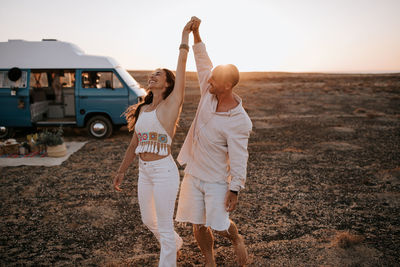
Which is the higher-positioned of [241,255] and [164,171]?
[164,171]

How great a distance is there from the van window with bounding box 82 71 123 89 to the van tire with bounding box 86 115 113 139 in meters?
0.96

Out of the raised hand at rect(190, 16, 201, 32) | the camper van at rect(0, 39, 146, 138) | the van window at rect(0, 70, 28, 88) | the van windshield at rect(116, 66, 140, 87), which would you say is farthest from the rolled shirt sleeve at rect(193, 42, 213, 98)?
the van window at rect(0, 70, 28, 88)

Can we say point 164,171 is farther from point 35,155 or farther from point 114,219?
point 35,155

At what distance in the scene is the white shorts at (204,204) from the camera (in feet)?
8.52

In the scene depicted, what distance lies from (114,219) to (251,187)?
2.60m

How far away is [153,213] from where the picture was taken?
2691mm

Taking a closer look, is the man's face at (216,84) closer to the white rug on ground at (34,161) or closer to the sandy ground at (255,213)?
the sandy ground at (255,213)

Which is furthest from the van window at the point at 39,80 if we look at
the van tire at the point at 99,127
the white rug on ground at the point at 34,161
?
the white rug on ground at the point at 34,161

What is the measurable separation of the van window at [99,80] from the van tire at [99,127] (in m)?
0.96

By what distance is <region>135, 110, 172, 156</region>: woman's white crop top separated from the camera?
98.9 inches

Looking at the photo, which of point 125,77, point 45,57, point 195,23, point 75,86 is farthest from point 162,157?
point 45,57

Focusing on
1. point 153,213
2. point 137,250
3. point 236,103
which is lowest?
point 137,250

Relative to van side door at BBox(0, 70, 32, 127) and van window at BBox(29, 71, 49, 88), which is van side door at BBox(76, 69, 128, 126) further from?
van window at BBox(29, 71, 49, 88)

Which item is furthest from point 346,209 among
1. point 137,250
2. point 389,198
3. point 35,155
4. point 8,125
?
point 8,125
